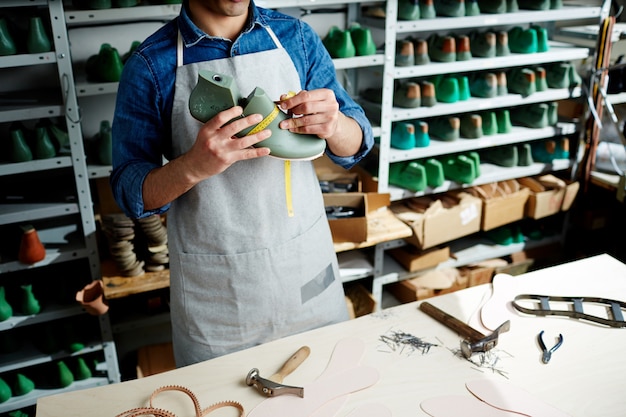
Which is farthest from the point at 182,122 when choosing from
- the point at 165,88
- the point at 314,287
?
the point at 314,287

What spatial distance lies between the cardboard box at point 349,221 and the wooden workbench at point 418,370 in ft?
3.40

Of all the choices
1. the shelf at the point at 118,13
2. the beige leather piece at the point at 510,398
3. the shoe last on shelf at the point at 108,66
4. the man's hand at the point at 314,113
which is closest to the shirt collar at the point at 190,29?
the man's hand at the point at 314,113

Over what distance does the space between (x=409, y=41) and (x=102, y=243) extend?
177 cm

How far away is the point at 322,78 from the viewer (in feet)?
5.42

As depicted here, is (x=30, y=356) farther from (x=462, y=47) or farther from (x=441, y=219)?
(x=462, y=47)

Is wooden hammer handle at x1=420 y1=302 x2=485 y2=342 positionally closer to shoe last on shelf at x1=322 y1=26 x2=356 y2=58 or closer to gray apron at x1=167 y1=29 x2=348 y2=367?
gray apron at x1=167 y1=29 x2=348 y2=367

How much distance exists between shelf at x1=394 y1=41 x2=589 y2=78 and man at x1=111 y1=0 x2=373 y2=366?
1244mm

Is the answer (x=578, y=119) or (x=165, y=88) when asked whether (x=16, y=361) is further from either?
(x=578, y=119)

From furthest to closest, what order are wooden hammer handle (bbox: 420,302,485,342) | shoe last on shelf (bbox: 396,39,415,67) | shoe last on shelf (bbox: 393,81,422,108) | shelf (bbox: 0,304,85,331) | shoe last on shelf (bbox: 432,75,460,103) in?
1. shoe last on shelf (bbox: 432,75,460,103)
2. shoe last on shelf (bbox: 393,81,422,108)
3. shoe last on shelf (bbox: 396,39,415,67)
4. shelf (bbox: 0,304,85,331)
5. wooden hammer handle (bbox: 420,302,485,342)

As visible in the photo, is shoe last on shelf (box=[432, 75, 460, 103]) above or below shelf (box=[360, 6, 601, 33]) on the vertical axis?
below

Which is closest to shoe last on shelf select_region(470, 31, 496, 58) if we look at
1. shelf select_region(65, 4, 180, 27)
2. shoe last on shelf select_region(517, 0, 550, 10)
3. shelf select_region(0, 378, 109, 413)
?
shoe last on shelf select_region(517, 0, 550, 10)

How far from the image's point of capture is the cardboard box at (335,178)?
293 centimetres

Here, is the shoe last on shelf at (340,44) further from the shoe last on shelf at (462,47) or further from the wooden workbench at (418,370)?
the wooden workbench at (418,370)

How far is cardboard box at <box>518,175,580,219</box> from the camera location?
10.7 ft
